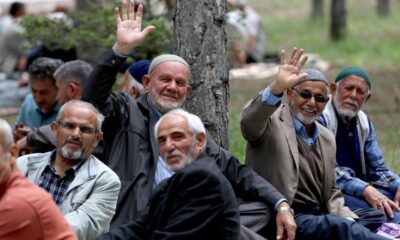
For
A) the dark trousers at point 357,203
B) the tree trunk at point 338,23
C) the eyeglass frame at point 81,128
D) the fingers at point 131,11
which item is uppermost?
the fingers at point 131,11

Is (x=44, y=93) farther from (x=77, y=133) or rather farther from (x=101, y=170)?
(x=101, y=170)

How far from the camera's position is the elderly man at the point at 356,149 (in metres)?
8.23

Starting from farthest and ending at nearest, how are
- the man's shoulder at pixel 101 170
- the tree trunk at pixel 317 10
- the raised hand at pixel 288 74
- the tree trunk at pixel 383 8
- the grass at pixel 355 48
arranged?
the tree trunk at pixel 383 8 < the tree trunk at pixel 317 10 < the grass at pixel 355 48 < the raised hand at pixel 288 74 < the man's shoulder at pixel 101 170

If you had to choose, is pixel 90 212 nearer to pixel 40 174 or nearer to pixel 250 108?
pixel 40 174

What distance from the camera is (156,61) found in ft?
24.2

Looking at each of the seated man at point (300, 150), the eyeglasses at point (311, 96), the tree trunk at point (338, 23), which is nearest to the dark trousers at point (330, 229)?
the seated man at point (300, 150)

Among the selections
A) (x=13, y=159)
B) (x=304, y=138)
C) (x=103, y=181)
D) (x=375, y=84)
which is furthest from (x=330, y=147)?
(x=375, y=84)

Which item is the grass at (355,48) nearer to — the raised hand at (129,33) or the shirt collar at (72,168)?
the raised hand at (129,33)

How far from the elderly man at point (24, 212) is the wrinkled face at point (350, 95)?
13.2 ft

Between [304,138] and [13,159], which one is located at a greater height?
[13,159]

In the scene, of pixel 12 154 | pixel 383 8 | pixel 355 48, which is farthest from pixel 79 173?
pixel 383 8

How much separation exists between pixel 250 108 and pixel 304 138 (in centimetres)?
69

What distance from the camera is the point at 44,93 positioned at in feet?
31.0

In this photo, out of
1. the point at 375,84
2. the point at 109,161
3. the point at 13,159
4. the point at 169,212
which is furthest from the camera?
the point at 375,84
